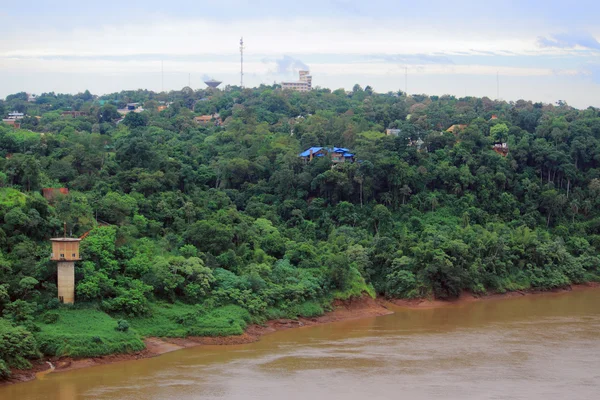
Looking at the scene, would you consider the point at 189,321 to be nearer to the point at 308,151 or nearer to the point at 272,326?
the point at 272,326

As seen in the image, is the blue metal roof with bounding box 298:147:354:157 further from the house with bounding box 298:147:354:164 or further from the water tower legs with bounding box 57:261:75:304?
the water tower legs with bounding box 57:261:75:304

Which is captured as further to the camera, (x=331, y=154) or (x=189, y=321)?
(x=331, y=154)

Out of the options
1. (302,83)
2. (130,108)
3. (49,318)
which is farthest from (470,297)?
(302,83)

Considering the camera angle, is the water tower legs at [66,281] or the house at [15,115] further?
the house at [15,115]

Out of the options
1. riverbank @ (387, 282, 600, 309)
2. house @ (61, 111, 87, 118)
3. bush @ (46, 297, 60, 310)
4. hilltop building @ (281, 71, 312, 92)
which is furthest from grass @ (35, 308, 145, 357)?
hilltop building @ (281, 71, 312, 92)

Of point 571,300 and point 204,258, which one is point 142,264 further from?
point 571,300

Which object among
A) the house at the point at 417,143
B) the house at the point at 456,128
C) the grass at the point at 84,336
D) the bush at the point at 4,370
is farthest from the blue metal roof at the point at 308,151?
the bush at the point at 4,370

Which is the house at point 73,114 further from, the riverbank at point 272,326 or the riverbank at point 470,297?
the riverbank at point 470,297
